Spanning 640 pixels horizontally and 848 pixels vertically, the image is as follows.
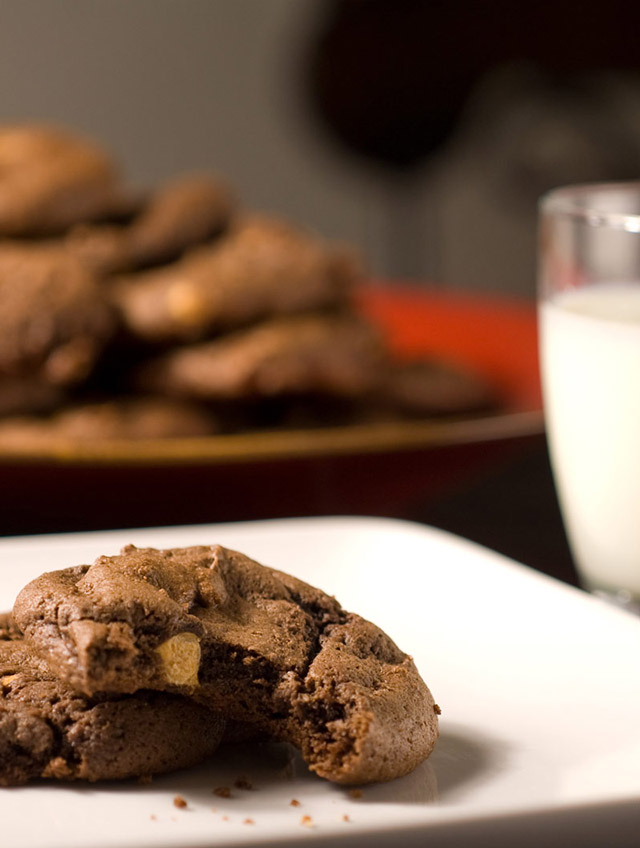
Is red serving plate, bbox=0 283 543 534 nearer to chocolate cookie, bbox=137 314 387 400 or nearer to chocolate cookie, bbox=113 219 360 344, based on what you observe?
chocolate cookie, bbox=137 314 387 400

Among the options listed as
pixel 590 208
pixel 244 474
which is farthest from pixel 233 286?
pixel 590 208

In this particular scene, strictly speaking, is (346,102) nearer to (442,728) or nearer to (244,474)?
(244,474)

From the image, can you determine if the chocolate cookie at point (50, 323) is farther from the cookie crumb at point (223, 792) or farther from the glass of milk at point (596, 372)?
the cookie crumb at point (223, 792)

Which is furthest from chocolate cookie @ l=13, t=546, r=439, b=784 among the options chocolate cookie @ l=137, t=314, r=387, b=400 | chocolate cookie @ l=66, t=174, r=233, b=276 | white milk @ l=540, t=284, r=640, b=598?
chocolate cookie @ l=66, t=174, r=233, b=276

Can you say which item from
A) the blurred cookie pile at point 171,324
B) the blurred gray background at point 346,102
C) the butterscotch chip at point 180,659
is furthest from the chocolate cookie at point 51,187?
the blurred gray background at point 346,102

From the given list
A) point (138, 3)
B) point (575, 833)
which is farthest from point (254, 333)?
point (138, 3)

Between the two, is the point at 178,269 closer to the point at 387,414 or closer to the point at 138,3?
the point at 387,414
